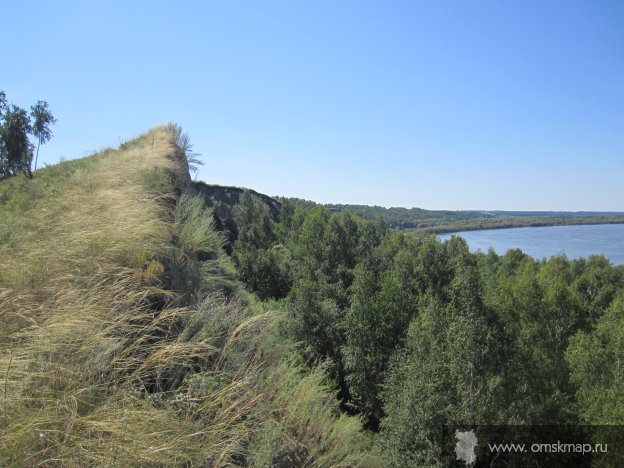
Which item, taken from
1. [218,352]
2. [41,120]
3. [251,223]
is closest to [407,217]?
[251,223]

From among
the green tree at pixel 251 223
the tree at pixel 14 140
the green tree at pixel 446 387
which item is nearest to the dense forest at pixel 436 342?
the green tree at pixel 446 387

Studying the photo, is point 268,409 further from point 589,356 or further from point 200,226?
point 589,356

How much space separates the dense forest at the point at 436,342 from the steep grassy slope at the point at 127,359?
267 centimetres

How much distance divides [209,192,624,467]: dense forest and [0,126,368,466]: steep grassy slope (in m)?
2.67

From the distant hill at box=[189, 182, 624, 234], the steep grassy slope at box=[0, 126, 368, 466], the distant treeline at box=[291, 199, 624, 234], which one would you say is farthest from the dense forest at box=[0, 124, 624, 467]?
the distant treeline at box=[291, 199, 624, 234]

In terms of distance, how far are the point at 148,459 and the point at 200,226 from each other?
5.71 m

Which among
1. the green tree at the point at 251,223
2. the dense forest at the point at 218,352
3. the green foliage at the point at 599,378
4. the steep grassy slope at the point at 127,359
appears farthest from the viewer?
the green tree at the point at 251,223

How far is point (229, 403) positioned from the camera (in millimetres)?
2961

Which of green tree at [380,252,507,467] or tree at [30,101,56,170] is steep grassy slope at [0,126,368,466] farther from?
tree at [30,101,56,170]

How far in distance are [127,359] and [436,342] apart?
13.2 m

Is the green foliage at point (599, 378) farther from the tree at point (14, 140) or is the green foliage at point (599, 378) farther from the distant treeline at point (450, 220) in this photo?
the distant treeline at point (450, 220)

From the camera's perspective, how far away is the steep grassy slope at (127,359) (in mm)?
1975

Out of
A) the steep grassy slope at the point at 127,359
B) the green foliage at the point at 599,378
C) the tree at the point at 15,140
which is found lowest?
the green foliage at the point at 599,378

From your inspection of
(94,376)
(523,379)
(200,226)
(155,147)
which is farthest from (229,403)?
(523,379)
